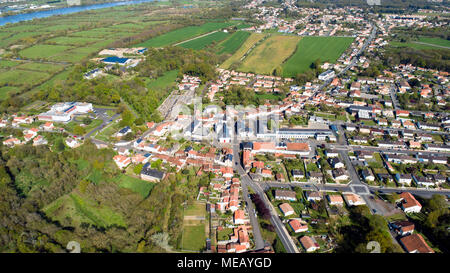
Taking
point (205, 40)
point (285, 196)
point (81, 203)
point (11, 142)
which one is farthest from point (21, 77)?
point (285, 196)

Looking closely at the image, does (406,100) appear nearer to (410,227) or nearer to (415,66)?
(415,66)

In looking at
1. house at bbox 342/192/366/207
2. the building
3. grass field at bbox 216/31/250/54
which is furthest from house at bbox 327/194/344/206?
grass field at bbox 216/31/250/54

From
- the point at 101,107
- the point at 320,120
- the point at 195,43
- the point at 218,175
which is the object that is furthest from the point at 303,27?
the point at 218,175

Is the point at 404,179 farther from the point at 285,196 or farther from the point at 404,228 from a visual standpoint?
the point at 285,196

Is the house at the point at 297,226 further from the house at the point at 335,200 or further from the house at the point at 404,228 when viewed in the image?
the house at the point at 404,228

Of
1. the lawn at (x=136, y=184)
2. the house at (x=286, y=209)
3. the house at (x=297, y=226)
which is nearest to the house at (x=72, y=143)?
the lawn at (x=136, y=184)
